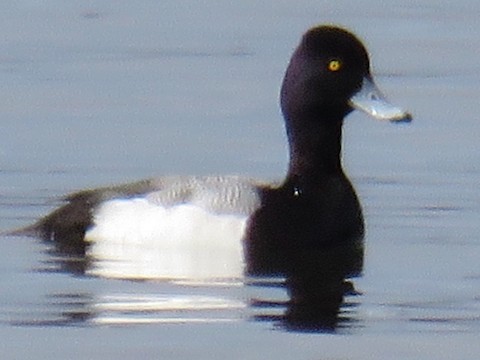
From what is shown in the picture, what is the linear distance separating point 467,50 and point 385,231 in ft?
17.7

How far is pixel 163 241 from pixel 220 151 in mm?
2389

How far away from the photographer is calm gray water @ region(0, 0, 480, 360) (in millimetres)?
10352

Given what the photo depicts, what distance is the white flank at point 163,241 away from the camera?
11859 mm

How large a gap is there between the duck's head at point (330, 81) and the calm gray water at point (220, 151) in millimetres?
703

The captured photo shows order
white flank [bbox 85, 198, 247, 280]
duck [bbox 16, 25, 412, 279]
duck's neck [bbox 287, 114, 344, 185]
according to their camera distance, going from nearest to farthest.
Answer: white flank [bbox 85, 198, 247, 280] < duck [bbox 16, 25, 412, 279] < duck's neck [bbox 287, 114, 344, 185]

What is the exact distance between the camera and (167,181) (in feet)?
41.0

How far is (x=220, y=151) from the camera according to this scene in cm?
1462

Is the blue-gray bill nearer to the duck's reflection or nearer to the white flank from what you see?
the duck's reflection

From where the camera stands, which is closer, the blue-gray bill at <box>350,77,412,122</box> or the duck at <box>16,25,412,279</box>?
the duck at <box>16,25,412,279</box>

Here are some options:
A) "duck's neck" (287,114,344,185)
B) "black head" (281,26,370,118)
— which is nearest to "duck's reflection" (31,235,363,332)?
"duck's neck" (287,114,344,185)

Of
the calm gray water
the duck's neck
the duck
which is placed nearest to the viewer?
the calm gray water

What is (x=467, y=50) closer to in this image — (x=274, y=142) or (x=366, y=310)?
(x=274, y=142)

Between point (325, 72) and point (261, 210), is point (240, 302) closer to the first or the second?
point (261, 210)

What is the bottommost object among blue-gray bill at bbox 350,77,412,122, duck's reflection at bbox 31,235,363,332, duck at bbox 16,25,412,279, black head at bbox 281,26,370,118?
duck's reflection at bbox 31,235,363,332
